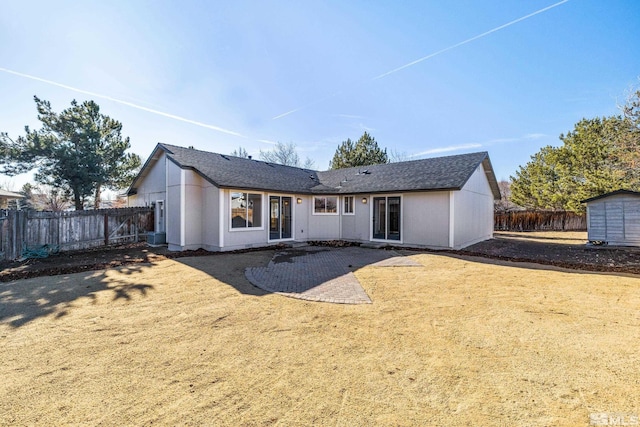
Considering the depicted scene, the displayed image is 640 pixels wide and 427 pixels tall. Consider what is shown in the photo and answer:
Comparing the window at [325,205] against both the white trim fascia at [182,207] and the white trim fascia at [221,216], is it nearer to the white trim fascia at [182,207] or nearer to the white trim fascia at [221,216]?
the white trim fascia at [221,216]

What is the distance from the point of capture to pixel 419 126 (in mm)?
25047

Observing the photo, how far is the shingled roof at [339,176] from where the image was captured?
11738 mm

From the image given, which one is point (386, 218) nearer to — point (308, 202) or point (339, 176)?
point (308, 202)

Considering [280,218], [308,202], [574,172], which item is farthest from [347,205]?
[574,172]

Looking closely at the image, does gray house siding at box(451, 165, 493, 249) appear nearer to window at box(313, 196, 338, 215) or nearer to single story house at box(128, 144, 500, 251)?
single story house at box(128, 144, 500, 251)

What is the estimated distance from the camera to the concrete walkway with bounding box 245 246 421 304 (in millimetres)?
5750

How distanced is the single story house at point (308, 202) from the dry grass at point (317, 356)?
18.6ft

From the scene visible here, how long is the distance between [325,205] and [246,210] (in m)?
4.36

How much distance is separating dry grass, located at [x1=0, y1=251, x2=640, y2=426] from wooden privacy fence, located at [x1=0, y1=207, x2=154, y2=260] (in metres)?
4.75

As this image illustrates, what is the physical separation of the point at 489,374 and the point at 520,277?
5.42 m

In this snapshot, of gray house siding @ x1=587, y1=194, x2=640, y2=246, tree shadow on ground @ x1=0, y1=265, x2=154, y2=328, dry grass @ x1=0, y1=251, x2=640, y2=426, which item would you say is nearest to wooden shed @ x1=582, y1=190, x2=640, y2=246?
gray house siding @ x1=587, y1=194, x2=640, y2=246

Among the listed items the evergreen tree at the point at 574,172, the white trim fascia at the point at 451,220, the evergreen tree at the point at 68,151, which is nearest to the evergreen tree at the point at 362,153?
the evergreen tree at the point at 574,172

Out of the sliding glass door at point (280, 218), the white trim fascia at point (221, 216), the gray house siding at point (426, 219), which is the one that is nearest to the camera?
the white trim fascia at point (221, 216)

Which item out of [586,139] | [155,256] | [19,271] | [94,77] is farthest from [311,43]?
[586,139]
